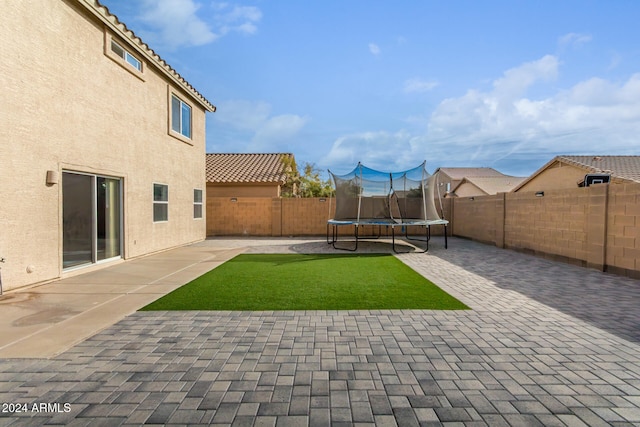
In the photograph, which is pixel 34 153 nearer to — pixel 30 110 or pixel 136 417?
pixel 30 110

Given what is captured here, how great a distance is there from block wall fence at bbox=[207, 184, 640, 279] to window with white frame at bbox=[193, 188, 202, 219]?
2.47 meters

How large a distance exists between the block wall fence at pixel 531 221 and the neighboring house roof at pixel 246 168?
7.07ft

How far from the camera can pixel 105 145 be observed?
7.15 m

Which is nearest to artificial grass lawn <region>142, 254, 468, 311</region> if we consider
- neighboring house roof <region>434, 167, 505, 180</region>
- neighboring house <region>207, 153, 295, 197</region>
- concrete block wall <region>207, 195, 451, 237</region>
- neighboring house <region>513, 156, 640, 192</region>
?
concrete block wall <region>207, 195, 451, 237</region>

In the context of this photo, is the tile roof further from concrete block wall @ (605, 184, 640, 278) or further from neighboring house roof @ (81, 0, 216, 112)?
neighboring house roof @ (81, 0, 216, 112)

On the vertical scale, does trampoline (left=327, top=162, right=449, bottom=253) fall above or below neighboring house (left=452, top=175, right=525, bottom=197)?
below

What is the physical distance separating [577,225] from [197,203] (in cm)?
1173

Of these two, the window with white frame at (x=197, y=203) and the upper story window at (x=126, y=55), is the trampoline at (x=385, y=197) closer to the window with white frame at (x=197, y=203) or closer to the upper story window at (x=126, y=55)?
the window with white frame at (x=197, y=203)

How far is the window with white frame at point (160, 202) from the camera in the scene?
9.37 metres

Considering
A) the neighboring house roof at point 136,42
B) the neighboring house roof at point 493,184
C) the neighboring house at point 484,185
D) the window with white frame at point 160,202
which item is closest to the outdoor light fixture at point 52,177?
the neighboring house roof at point 136,42

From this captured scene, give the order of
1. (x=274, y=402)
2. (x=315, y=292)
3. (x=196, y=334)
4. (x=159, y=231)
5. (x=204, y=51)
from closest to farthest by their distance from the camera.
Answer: (x=274, y=402)
(x=196, y=334)
(x=315, y=292)
(x=159, y=231)
(x=204, y=51)

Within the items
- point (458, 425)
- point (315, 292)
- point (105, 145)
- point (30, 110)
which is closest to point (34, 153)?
point (30, 110)

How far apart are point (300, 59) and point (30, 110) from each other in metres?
9.91

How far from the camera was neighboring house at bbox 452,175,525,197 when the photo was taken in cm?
2795
